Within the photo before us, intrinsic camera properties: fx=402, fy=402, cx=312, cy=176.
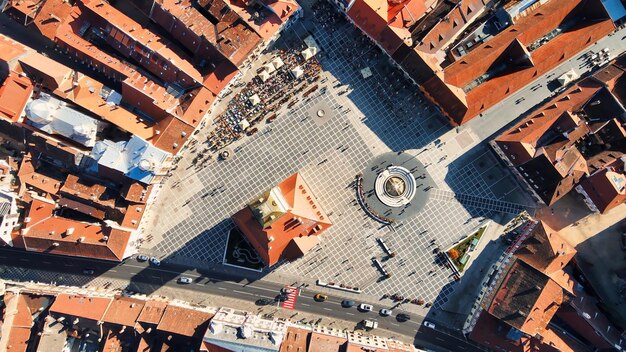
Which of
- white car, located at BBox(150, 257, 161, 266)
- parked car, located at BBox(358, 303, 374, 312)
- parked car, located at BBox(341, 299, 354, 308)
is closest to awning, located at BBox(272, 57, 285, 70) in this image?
white car, located at BBox(150, 257, 161, 266)

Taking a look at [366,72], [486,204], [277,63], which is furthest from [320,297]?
[277,63]

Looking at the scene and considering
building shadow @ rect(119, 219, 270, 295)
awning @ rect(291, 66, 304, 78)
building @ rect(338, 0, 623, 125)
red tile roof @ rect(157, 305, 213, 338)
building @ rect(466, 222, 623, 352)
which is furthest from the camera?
building shadow @ rect(119, 219, 270, 295)

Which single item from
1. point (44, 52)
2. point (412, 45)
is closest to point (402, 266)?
point (412, 45)

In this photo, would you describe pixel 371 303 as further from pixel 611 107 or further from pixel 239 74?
pixel 611 107

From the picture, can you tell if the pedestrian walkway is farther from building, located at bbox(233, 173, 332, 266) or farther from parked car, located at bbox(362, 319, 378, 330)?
parked car, located at bbox(362, 319, 378, 330)

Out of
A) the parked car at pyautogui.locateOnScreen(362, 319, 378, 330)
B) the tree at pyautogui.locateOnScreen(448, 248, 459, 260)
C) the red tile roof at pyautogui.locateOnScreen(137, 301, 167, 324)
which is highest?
the red tile roof at pyautogui.locateOnScreen(137, 301, 167, 324)

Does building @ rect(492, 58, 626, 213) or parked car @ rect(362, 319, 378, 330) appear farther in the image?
parked car @ rect(362, 319, 378, 330)

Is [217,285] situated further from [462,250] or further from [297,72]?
[462,250]

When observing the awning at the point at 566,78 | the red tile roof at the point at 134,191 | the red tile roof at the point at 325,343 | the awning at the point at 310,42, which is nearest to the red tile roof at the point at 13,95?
the red tile roof at the point at 134,191
